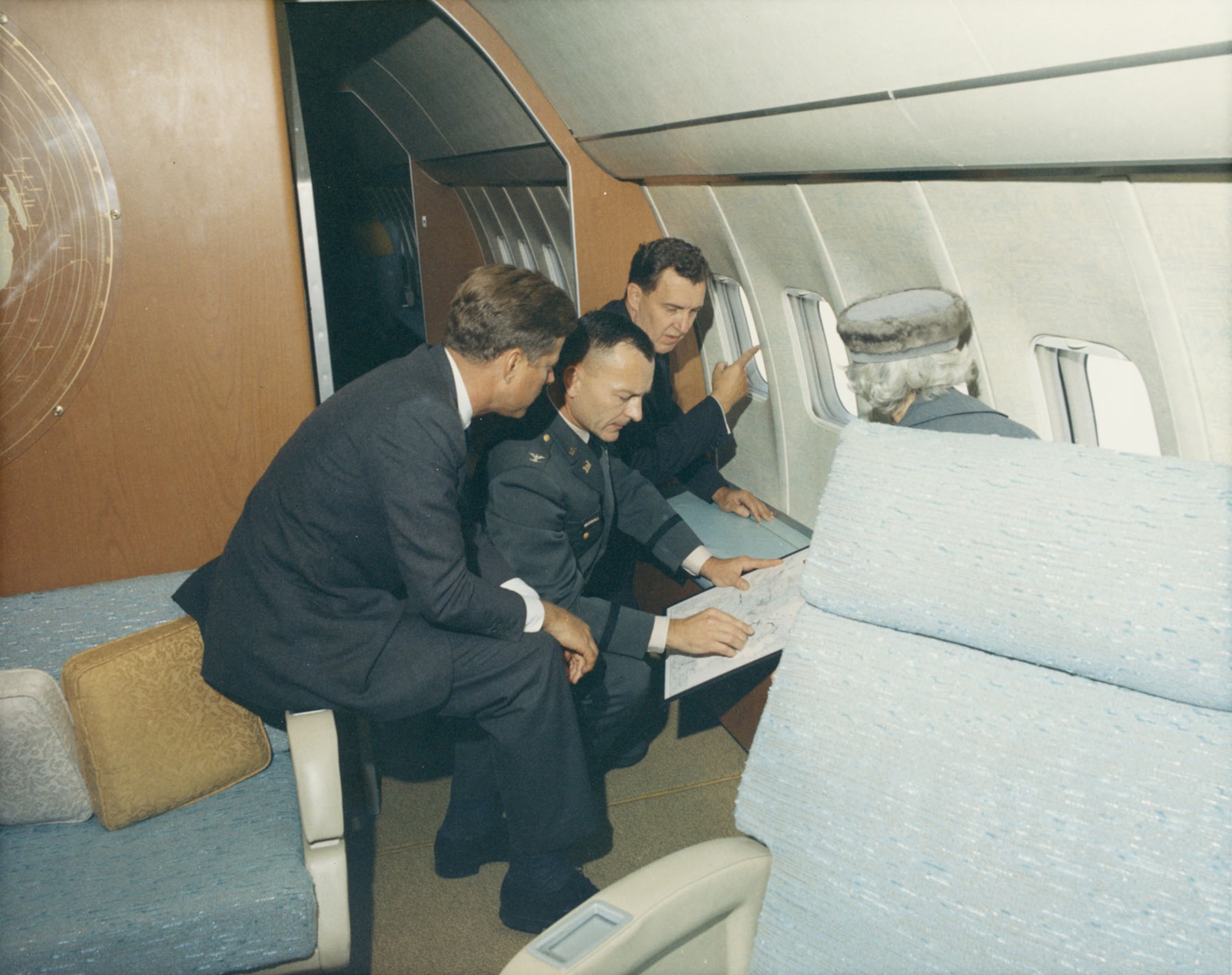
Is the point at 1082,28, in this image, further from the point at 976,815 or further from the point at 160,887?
the point at 160,887

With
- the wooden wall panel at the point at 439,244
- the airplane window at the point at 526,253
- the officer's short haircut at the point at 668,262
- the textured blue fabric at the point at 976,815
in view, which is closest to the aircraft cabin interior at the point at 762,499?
the textured blue fabric at the point at 976,815

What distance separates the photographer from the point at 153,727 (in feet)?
7.98

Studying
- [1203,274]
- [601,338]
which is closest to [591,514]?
[601,338]

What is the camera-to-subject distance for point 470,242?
32.9 ft

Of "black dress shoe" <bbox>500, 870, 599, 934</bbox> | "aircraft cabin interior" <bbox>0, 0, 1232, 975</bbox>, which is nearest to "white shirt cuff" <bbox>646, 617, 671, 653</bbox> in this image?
"aircraft cabin interior" <bbox>0, 0, 1232, 975</bbox>

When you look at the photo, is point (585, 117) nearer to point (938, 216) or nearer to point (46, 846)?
point (938, 216)

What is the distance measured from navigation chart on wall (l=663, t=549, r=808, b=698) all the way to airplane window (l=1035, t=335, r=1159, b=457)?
0.90 m

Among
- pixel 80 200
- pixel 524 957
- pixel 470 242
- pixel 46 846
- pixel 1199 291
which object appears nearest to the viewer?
pixel 524 957

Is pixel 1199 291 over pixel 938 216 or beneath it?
beneath

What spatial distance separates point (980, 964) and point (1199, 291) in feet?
4.81

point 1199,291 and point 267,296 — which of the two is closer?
point 1199,291

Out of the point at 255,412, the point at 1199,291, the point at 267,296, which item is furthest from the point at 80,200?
the point at 1199,291

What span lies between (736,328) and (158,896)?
3838 mm

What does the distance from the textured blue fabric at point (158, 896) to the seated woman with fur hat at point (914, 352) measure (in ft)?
7.13
